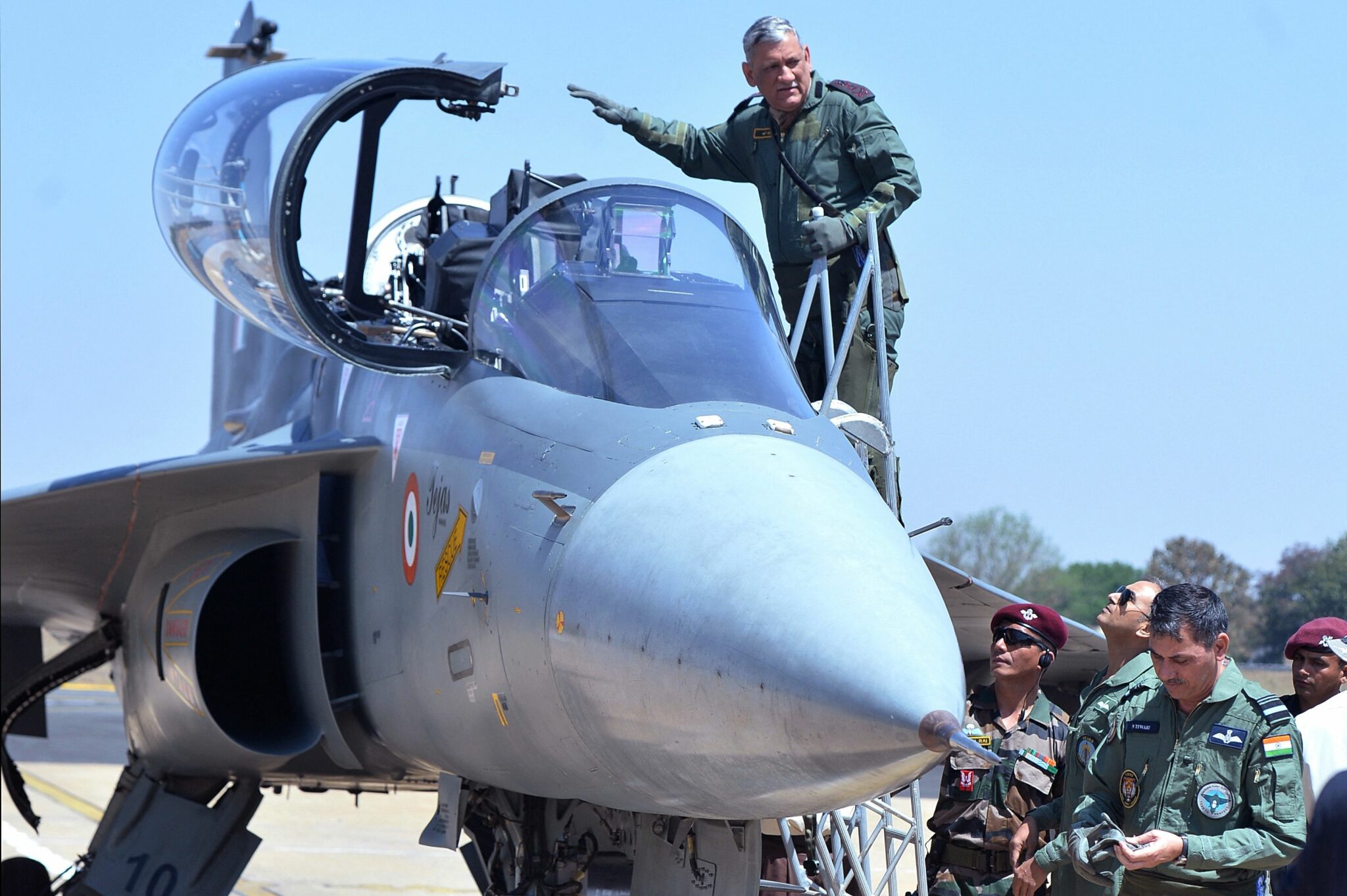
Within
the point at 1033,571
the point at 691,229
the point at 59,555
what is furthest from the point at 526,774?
the point at 1033,571

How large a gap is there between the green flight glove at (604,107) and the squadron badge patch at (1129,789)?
11.4 ft

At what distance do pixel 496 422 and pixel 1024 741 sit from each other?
1957 mm

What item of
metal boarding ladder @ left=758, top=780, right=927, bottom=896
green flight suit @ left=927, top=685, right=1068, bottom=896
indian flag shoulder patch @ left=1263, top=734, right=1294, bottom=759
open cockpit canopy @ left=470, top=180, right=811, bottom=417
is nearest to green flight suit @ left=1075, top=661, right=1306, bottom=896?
indian flag shoulder patch @ left=1263, top=734, right=1294, bottom=759

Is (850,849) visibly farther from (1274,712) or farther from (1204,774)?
(1274,712)

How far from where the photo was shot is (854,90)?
231 inches

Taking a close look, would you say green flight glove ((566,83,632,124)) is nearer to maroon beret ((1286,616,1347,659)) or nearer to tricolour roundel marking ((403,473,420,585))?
tricolour roundel marking ((403,473,420,585))

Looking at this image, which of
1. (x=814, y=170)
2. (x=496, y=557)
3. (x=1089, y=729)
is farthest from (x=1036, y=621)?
(x=814, y=170)

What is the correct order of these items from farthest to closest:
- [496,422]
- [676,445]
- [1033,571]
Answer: [1033,571]
[496,422]
[676,445]

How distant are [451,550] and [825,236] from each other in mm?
1711

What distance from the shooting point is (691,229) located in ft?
16.1

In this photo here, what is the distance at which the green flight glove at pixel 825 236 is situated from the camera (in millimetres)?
5242

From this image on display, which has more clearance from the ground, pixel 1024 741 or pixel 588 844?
pixel 1024 741

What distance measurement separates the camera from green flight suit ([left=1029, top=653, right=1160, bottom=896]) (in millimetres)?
4000

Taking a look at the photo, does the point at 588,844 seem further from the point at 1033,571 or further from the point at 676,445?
the point at 1033,571
